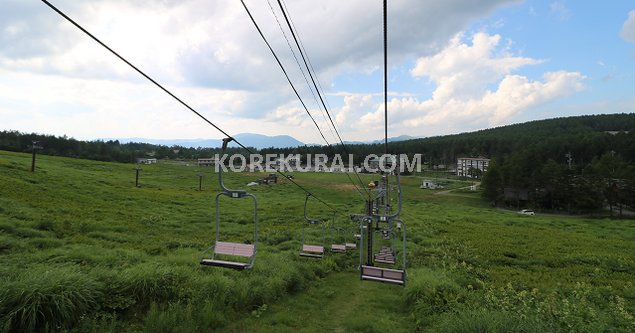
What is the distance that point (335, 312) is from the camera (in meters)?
12.2

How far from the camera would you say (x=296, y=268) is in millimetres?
15320

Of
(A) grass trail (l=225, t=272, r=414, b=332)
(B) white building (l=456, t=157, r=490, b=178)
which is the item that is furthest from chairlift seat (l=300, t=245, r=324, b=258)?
(B) white building (l=456, t=157, r=490, b=178)

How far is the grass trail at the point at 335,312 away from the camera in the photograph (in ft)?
34.7

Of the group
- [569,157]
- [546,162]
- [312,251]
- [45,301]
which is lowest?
[312,251]

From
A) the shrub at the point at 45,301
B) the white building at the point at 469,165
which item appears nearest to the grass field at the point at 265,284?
the shrub at the point at 45,301

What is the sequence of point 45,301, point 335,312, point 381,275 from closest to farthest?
1. point 45,301
2. point 381,275
3. point 335,312

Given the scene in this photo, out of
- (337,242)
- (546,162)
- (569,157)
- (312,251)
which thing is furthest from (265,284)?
(569,157)

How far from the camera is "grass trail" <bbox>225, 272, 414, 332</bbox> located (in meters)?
10.6

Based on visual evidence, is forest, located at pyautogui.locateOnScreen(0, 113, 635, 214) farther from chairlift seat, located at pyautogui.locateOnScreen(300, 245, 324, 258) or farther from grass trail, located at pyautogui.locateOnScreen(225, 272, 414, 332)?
grass trail, located at pyautogui.locateOnScreen(225, 272, 414, 332)

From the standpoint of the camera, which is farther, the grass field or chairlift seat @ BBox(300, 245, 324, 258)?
chairlift seat @ BBox(300, 245, 324, 258)

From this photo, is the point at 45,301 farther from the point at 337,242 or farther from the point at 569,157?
the point at 569,157

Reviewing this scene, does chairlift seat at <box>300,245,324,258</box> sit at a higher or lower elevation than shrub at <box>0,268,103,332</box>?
lower

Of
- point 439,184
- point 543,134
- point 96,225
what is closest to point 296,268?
point 96,225

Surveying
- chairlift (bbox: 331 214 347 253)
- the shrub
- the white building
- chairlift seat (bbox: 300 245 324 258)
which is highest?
the white building
